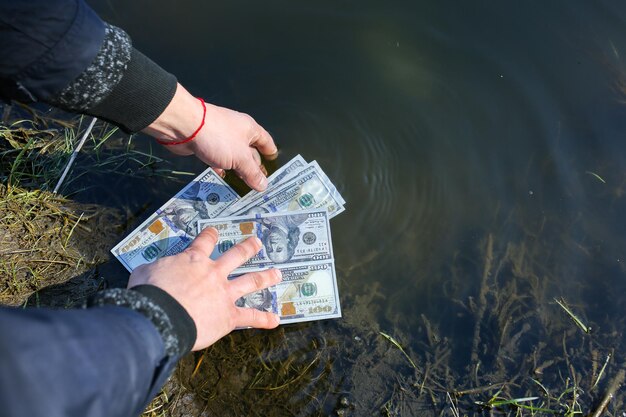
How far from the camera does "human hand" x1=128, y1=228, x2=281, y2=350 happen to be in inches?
82.5

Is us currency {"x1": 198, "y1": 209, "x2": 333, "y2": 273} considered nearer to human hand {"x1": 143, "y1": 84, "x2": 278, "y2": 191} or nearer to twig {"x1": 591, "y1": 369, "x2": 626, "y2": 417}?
human hand {"x1": 143, "y1": 84, "x2": 278, "y2": 191}

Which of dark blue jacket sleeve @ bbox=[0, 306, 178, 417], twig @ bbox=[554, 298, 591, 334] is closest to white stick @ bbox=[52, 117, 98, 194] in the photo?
dark blue jacket sleeve @ bbox=[0, 306, 178, 417]

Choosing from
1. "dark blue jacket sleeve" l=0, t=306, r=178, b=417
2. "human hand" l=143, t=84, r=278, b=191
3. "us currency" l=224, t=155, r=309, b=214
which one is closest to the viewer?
"dark blue jacket sleeve" l=0, t=306, r=178, b=417

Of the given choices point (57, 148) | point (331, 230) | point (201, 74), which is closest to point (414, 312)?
point (331, 230)

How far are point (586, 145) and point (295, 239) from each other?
6.01 ft

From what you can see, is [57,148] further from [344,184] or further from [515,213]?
[515,213]

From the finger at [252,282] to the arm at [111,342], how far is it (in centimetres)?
16

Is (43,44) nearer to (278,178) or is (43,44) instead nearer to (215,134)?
(215,134)

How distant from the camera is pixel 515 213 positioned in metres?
3.22

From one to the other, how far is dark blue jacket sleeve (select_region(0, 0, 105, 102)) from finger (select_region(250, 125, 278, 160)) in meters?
0.94

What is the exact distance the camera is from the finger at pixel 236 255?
94.2 inches

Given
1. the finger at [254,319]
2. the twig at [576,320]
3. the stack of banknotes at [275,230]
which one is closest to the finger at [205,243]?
the finger at [254,319]

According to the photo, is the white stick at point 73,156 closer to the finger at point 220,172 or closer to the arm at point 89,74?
the finger at point 220,172

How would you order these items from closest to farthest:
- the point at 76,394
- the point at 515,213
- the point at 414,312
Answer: the point at 76,394 < the point at 414,312 < the point at 515,213
